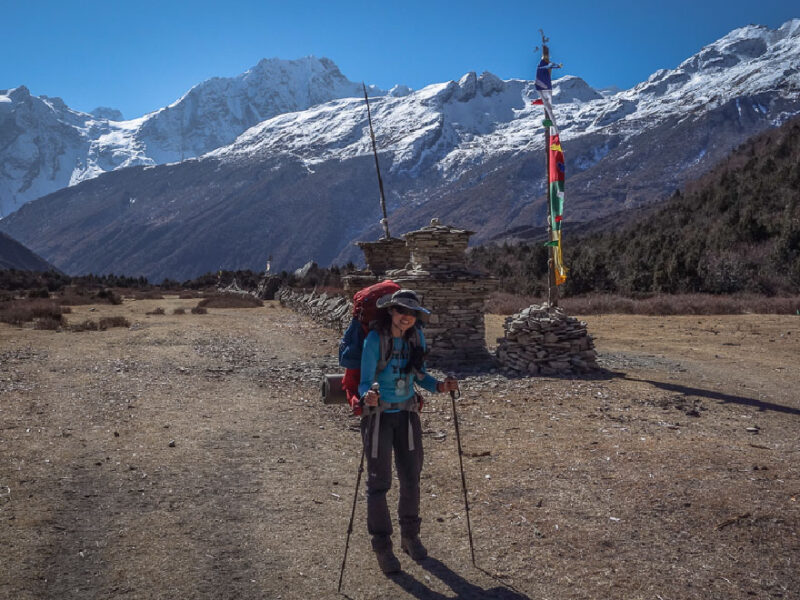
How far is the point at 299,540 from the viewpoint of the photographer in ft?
13.9

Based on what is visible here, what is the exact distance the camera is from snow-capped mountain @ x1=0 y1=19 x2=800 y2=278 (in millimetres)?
132000

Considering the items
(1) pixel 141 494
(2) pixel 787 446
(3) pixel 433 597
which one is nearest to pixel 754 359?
(2) pixel 787 446

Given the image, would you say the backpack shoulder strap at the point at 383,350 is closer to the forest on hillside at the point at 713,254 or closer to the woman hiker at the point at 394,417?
the woman hiker at the point at 394,417

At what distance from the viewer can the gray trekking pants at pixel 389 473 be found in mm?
3836

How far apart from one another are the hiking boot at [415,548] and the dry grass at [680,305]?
1930 cm

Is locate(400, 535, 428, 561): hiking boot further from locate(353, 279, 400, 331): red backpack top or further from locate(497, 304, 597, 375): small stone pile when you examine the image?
locate(497, 304, 597, 375): small stone pile

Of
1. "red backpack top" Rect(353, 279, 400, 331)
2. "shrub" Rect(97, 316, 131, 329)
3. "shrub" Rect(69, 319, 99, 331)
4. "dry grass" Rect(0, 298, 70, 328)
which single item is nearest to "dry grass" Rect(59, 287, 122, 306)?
"dry grass" Rect(0, 298, 70, 328)

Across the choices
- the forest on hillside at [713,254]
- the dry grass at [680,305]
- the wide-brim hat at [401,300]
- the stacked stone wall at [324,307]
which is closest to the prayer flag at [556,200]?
the stacked stone wall at [324,307]

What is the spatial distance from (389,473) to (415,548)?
1.87ft

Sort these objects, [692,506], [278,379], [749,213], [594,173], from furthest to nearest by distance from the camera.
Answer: [594,173] < [749,213] < [278,379] < [692,506]

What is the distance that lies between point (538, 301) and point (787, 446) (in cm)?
1960

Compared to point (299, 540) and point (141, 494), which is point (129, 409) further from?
point (299, 540)

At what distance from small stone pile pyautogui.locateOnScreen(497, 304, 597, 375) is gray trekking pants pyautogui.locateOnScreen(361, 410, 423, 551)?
6.81m

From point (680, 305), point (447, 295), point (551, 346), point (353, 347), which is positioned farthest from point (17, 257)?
point (353, 347)
